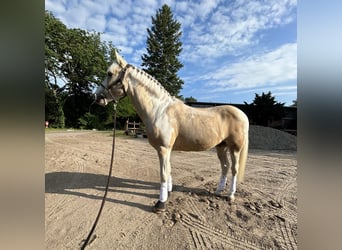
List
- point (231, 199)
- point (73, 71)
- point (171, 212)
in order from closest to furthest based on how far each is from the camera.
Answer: point (171, 212) → point (231, 199) → point (73, 71)

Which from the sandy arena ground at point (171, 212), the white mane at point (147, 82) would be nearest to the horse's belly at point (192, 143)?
the white mane at point (147, 82)

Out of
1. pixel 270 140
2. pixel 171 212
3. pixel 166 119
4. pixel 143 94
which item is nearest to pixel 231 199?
pixel 171 212

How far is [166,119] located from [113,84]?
930 mm

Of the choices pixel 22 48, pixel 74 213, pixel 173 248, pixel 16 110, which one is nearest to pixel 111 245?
pixel 173 248

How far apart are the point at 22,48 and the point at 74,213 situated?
2.70m

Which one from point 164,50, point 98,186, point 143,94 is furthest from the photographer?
point 164,50

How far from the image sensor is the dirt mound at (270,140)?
1216 centimetres

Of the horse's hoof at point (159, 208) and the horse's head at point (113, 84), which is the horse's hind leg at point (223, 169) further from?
the horse's head at point (113, 84)

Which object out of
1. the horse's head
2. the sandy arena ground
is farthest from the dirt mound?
the horse's head

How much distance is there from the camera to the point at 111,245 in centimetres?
219

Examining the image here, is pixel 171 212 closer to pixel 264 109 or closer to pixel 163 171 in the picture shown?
pixel 163 171

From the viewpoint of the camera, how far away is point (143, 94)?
3.03m

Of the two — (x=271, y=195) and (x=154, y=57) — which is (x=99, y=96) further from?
(x=154, y=57)

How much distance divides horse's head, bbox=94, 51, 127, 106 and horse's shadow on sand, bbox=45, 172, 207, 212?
1.66 meters
